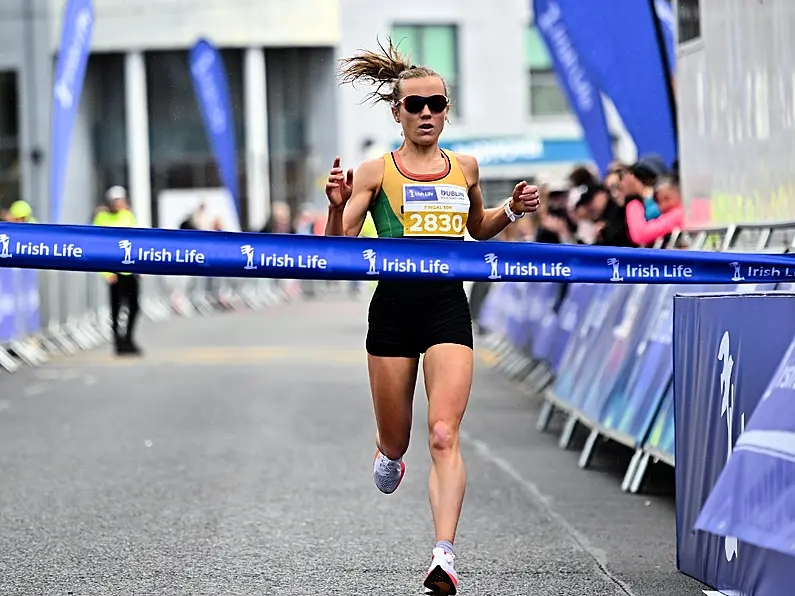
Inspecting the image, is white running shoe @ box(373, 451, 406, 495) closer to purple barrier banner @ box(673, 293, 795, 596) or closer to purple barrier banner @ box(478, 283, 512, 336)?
purple barrier banner @ box(673, 293, 795, 596)

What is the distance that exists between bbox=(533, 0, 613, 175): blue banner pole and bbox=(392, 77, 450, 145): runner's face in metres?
11.1

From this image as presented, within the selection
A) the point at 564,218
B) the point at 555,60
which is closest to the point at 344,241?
the point at 564,218

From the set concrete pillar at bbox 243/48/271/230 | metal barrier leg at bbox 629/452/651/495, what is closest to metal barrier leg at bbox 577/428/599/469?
metal barrier leg at bbox 629/452/651/495

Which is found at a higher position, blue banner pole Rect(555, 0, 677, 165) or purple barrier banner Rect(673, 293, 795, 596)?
blue banner pole Rect(555, 0, 677, 165)

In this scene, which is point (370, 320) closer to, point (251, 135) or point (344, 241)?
point (344, 241)

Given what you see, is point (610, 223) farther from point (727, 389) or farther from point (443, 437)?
point (443, 437)

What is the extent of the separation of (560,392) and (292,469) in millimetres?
2496

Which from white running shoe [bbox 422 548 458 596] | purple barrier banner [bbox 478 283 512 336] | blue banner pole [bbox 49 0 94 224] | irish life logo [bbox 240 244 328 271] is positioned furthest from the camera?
blue banner pole [bbox 49 0 94 224]

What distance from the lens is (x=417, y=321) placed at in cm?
597

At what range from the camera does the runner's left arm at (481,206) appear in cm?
595

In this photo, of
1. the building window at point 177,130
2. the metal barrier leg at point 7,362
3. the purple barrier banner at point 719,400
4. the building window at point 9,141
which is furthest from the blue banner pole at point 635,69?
the building window at point 9,141

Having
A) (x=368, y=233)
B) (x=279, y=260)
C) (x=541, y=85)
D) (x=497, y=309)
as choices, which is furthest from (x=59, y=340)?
(x=541, y=85)

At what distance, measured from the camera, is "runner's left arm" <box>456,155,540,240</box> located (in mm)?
5945

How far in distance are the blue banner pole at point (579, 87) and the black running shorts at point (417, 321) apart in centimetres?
1125
